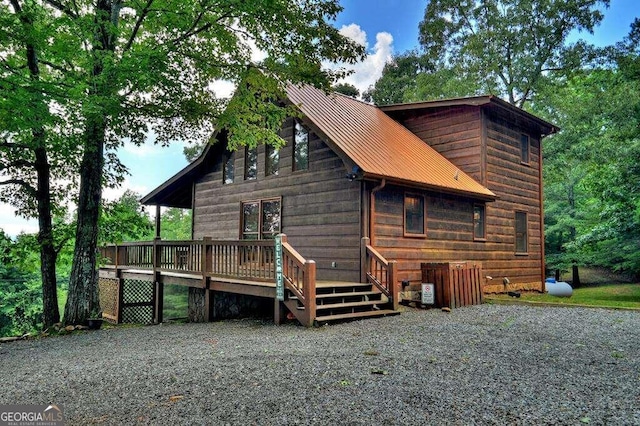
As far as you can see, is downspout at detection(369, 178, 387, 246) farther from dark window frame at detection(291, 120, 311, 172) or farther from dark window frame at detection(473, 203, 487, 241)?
dark window frame at detection(473, 203, 487, 241)

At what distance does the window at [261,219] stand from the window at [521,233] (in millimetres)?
8542

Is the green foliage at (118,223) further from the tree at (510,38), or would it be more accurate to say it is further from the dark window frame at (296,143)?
the tree at (510,38)

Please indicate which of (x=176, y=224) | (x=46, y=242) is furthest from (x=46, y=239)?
(x=176, y=224)

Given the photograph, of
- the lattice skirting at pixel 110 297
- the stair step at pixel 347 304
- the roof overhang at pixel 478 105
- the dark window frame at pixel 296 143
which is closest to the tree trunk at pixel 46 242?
the lattice skirting at pixel 110 297

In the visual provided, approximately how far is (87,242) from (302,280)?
4896mm

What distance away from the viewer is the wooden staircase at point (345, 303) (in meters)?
8.37

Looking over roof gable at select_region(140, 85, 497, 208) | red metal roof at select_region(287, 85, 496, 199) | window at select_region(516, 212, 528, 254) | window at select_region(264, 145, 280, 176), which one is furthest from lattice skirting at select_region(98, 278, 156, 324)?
window at select_region(516, 212, 528, 254)

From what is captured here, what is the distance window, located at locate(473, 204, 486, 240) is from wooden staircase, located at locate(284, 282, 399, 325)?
5.04 metres

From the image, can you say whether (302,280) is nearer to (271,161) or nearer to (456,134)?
(271,161)

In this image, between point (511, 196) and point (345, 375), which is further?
point (511, 196)

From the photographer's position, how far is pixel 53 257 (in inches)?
406

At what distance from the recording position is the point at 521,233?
51.5 feet

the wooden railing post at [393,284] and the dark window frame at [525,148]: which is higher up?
the dark window frame at [525,148]

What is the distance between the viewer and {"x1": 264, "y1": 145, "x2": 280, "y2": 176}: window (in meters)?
13.0
